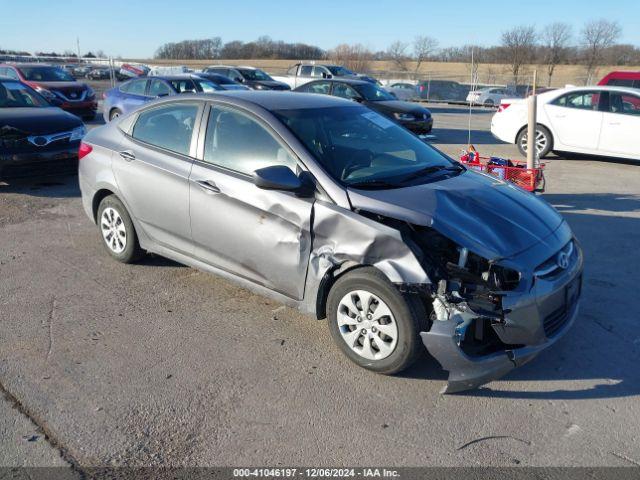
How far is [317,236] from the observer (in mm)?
3924

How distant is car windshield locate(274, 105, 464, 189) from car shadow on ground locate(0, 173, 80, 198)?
18.0ft

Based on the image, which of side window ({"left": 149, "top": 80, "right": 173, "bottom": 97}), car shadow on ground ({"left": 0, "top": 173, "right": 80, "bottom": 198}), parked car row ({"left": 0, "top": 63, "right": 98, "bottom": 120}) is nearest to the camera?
car shadow on ground ({"left": 0, "top": 173, "right": 80, "bottom": 198})

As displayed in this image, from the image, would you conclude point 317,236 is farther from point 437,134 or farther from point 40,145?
point 437,134

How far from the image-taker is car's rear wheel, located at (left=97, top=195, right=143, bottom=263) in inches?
215

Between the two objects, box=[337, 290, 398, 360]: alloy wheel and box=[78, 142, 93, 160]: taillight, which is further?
box=[78, 142, 93, 160]: taillight

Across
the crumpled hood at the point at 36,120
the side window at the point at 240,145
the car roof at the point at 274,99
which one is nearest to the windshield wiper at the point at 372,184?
the side window at the point at 240,145

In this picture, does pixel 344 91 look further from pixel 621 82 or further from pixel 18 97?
pixel 18 97

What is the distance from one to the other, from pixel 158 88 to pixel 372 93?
5.90 m

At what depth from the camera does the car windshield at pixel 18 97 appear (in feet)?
32.0

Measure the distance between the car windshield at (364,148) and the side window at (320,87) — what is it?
39.8ft

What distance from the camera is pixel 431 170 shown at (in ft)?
15.2

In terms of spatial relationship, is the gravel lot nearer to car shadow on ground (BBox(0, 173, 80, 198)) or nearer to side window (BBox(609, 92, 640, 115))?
car shadow on ground (BBox(0, 173, 80, 198))

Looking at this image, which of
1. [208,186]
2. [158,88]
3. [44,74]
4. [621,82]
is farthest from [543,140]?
[44,74]

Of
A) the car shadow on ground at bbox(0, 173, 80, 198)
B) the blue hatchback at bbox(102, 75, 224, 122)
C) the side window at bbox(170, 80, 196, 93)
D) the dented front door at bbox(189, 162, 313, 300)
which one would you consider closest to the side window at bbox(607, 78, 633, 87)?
the blue hatchback at bbox(102, 75, 224, 122)
